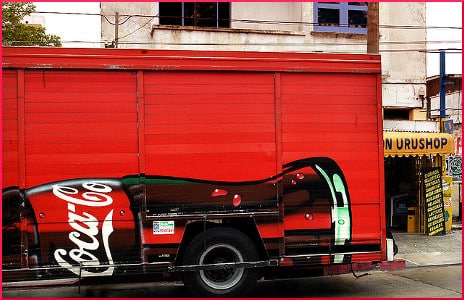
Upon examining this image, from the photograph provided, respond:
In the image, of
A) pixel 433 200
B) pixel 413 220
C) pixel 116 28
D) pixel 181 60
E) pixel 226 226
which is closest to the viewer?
pixel 181 60

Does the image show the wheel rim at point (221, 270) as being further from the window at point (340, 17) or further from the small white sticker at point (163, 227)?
the window at point (340, 17)

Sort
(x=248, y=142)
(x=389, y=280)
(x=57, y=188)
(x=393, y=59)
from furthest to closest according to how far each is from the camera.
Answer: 1. (x=393, y=59)
2. (x=389, y=280)
3. (x=248, y=142)
4. (x=57, y=188)

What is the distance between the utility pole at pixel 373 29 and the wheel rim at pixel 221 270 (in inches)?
234

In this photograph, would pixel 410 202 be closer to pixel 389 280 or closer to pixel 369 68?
pixel 389 280

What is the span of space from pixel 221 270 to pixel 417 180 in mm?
8204

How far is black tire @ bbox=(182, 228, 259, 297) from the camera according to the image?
6891 mm

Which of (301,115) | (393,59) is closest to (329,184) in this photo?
(301,115)

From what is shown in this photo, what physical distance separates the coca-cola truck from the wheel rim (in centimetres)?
2

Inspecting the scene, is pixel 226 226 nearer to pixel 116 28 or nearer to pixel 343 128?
pixel 343 128

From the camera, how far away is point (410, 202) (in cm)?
1405

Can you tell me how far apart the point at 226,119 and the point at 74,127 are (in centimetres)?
192

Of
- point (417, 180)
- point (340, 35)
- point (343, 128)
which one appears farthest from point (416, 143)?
point (340, 35)

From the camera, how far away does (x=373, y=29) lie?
11039 mm

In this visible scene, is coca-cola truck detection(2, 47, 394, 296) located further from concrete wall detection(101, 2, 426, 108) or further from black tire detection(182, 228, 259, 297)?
concrete wall detection(101, 2, 426, 108)
